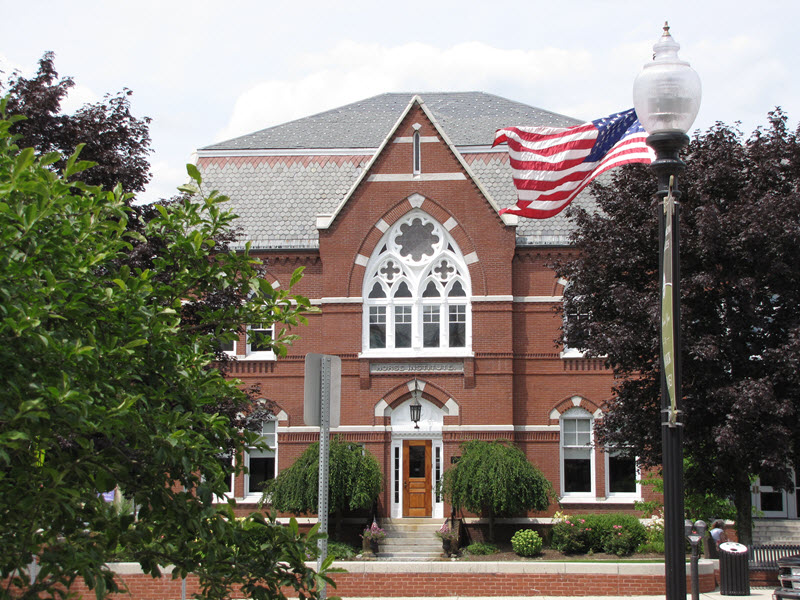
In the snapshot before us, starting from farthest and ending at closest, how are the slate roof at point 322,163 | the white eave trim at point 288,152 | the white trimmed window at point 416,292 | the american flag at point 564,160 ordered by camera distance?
the white eave trim at point 288,152 < the slate roof at point 322,163 < the white trimmed window at point 416,292 < the american flag at point 564,160

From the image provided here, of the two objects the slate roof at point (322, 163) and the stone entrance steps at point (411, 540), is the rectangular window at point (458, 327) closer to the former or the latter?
the slate roof at point (322, 163)

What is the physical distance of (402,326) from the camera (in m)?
28.7

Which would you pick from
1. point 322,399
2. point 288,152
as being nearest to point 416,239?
point 288,152

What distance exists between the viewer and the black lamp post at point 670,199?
691cm

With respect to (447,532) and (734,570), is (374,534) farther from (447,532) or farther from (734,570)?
(734,570)

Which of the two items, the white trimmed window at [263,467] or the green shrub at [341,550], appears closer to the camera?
the green shrub at [341,550]

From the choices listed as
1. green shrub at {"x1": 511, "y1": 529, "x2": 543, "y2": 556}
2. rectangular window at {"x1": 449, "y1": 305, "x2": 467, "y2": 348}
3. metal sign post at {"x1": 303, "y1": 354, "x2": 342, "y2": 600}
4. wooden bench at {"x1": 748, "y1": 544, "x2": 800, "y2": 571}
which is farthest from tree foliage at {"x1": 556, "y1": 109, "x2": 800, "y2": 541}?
metal sign post at {"x1": 303, "y1": 354, "x2": 342, "y2": 600}

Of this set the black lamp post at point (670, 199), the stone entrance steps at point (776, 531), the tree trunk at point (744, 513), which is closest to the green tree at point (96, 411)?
the black lamp post at point (670, 199)

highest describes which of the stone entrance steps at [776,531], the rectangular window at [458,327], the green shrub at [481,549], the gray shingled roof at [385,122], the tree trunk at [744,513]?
the gray shingled roof at [385,122]

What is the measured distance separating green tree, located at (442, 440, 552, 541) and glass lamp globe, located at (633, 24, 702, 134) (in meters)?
18.8

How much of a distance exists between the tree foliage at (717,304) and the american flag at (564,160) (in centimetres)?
577

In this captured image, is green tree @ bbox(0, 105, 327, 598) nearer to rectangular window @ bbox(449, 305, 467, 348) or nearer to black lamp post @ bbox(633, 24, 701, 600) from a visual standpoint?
black lamp post @ bbox(633, 24, 701, 600)

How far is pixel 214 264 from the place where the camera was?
25.1ft

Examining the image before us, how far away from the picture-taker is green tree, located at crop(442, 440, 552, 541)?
25.2 meters
